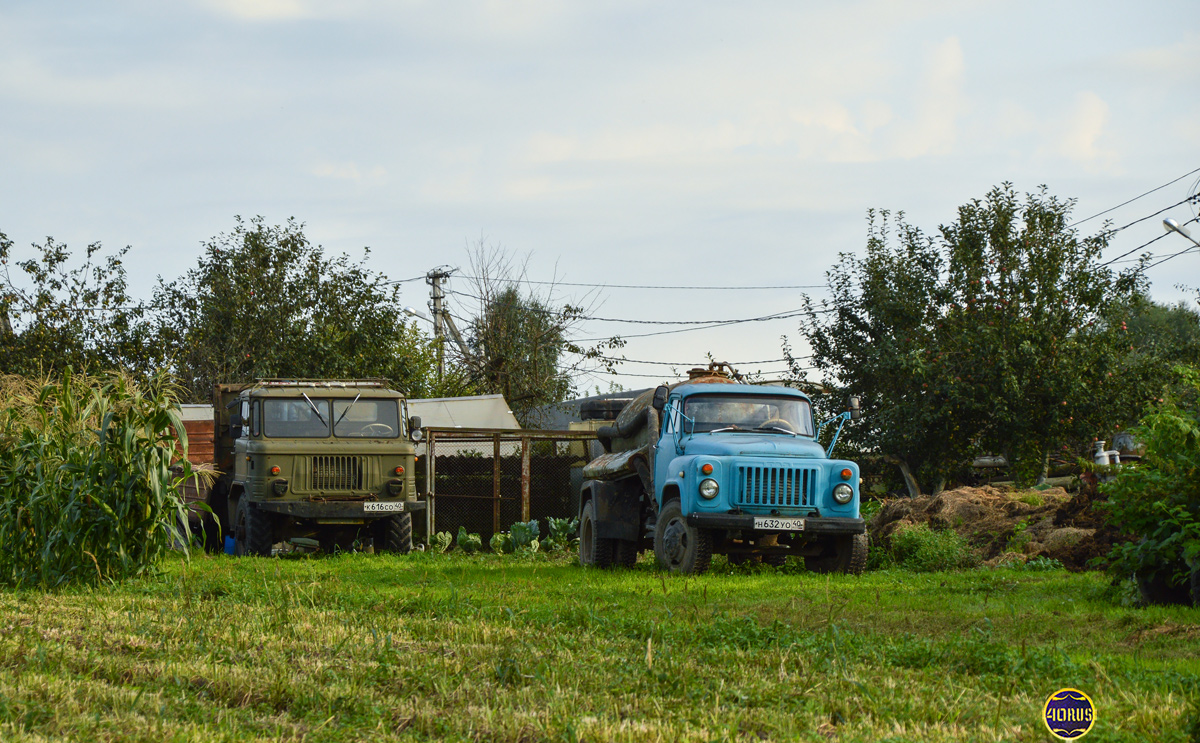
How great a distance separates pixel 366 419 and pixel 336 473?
100cm

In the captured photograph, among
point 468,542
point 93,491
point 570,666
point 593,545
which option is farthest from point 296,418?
point 570,666

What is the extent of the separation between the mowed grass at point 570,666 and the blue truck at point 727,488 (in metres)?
2.40

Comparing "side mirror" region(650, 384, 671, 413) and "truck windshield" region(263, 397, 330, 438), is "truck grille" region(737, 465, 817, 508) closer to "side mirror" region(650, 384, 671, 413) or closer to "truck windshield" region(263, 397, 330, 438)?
"side mirror" region(650, 384, 671, 413)

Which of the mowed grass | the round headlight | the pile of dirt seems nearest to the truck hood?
the round headlight

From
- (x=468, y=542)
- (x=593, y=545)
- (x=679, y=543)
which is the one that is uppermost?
(x=679, y=543)

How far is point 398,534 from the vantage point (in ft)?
53.0

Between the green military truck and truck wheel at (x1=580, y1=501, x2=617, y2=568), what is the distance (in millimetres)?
2762

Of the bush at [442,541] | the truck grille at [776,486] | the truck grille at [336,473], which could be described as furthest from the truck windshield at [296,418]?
the truck grille at [776,486]

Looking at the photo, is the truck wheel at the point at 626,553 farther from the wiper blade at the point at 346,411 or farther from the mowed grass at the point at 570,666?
the wiper blade at the point at 346,411

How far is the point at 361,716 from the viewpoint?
4.70m

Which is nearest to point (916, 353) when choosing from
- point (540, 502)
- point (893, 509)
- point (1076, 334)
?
point (1076, 334)

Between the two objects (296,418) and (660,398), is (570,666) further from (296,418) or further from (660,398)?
(296,418)

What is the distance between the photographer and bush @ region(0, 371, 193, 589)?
9.95 meters

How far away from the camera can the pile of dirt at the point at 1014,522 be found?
42.3 feet
